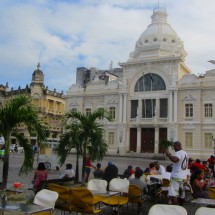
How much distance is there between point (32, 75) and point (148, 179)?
171ft

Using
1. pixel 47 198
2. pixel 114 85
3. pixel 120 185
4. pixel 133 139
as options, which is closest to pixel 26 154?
pixel 120 185

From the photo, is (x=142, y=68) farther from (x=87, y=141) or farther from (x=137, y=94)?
(x=87, y=141)

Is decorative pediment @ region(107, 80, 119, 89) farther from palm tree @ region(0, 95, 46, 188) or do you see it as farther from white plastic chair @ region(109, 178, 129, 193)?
white plastic chair @ region(109, 178, 129, 193)

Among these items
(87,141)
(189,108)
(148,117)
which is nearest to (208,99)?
(189,108)

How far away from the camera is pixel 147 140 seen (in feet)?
140

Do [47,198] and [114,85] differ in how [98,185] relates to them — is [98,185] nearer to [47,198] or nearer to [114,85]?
[47,198]

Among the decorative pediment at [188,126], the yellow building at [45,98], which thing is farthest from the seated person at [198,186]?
the yellow building at [45,98]

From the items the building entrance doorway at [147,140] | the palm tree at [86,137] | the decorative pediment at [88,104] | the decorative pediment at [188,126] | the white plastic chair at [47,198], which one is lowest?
the white plastic chair at [47,198]

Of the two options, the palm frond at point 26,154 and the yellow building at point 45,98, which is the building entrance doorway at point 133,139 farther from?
the palm frond at point 26,154

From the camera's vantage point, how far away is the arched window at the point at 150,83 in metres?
42.7

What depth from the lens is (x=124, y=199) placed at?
8047mm

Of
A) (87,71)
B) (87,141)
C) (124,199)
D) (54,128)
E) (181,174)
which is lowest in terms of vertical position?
(124,199)

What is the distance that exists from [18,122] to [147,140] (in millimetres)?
34663

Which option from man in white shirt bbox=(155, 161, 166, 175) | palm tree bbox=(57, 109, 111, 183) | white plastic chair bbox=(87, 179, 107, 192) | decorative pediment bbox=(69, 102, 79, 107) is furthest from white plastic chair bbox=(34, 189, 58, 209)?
decorative pediment bbox=(69, 102, 79, 107)
